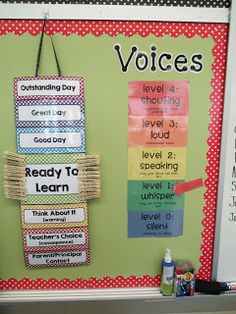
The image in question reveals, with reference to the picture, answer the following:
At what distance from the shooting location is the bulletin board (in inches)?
37.7

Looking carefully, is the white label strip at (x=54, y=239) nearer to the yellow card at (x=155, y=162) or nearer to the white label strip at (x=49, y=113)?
the yellow card at (x=155, y=162)

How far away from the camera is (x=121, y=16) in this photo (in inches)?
37.0

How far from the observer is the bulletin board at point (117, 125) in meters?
0.96

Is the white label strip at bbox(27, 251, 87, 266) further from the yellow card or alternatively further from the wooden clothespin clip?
the yellow card

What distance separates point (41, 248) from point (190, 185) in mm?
627

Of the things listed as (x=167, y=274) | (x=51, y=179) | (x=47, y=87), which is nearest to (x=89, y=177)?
(x=51, y=179)

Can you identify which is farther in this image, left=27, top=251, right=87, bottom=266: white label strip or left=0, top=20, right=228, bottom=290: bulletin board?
left=27, top=251, right=87, bottom=266: white label strip

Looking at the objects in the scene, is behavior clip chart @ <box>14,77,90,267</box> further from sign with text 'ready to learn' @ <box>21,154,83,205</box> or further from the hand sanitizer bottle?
the hand sanitizer bottle

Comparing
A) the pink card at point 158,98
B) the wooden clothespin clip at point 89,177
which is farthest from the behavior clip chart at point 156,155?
the wooden clothespin clip at point 89,177

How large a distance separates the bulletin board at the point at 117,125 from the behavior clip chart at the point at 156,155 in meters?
0.02

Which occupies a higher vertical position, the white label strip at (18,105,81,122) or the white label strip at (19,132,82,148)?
the white label strip at (18,105,81,122)

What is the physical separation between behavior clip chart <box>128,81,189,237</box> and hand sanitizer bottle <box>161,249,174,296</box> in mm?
92

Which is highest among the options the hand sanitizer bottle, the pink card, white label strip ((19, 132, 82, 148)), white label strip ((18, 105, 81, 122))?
the pink card

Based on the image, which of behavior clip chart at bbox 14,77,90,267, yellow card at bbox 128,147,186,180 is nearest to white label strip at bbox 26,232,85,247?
behavior clip chart at bbox 14,77,90,267
